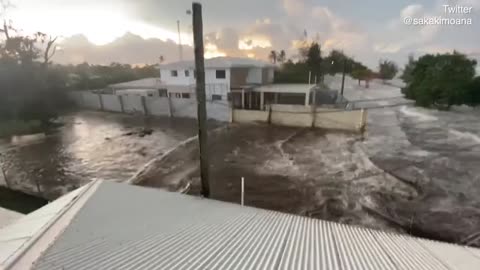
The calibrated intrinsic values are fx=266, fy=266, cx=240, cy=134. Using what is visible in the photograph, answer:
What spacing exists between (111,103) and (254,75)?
13.4 meters

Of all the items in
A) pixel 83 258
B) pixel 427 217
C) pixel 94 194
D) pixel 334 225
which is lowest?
pixel 427 217

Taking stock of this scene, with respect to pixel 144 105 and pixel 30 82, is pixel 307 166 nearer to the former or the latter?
pixel 144 105

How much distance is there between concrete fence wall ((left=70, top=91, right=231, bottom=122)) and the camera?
19172mm

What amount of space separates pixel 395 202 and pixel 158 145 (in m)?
11.2

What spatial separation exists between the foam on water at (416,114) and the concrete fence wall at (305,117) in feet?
22.8

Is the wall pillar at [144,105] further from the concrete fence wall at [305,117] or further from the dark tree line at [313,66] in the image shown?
the dark tree line at [313,66]

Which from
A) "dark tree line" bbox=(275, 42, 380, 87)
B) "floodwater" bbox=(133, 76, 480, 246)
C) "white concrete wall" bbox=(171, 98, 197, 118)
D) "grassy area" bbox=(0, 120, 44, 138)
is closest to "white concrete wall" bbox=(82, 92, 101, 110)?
"grassy area" bbox=(0, 120, 44, 138)

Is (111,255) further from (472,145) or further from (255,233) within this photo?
(472,145)

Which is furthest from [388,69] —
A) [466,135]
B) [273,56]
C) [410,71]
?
[466,135]

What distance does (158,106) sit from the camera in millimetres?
21766

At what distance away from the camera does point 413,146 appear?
42.9 ft

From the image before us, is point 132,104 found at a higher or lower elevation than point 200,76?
lower

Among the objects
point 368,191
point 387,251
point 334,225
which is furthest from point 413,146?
point 387,251

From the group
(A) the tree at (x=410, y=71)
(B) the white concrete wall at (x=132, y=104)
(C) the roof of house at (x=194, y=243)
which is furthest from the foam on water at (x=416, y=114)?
(B) the white concrete wall at (x=132, y=104)
